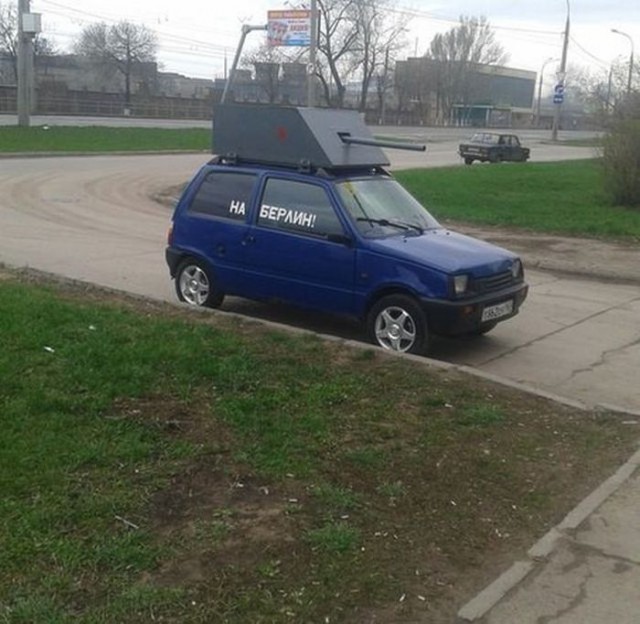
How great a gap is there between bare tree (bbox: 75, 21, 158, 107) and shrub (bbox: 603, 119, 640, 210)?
85.0 meters

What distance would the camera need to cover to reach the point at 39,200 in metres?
18.6

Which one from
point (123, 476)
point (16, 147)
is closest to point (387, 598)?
point (123, 476)

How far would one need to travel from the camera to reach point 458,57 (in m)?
116

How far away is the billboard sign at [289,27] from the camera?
50406mm

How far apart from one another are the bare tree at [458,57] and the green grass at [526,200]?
84.6 m

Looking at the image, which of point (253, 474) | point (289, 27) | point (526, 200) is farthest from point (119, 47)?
point (253, 474)

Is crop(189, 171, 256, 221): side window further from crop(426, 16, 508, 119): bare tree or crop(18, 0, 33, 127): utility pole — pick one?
crop(426, 16, 508, 119): bare tree

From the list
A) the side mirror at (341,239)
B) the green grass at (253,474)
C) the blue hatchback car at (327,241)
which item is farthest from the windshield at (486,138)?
the green grass at (253,474)

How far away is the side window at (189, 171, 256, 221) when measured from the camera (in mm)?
8945

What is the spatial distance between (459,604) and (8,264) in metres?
8.70

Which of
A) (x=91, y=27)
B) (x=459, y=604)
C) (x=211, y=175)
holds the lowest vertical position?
(x=459, y=604)

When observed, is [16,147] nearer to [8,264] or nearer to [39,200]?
[39,200]

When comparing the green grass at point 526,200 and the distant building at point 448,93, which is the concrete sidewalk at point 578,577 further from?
the distant building at point 448,93

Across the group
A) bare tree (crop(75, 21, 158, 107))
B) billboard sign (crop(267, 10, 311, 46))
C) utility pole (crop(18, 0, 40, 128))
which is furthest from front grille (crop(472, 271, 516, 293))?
bare tree (crop(75, 21, 158, 107))
